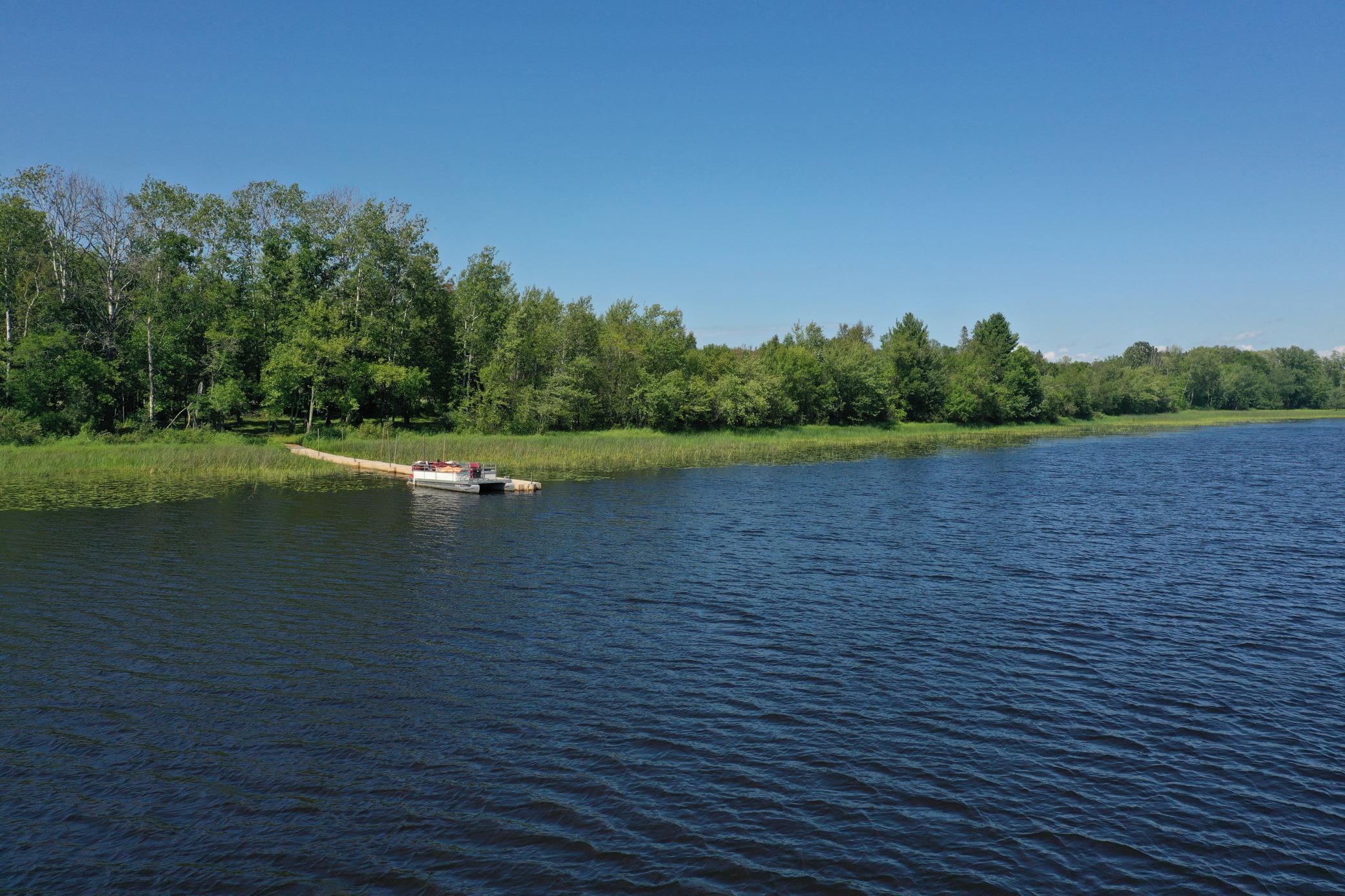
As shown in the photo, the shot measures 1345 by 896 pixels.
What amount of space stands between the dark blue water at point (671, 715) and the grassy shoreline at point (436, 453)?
20033 mm

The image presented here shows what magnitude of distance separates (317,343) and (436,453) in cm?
1624

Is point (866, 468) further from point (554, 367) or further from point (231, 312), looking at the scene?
point (231, 312)

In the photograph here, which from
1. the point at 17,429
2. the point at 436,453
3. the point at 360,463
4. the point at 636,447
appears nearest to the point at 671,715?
the point at 360,463

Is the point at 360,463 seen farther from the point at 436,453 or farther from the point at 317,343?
the point at 317,343

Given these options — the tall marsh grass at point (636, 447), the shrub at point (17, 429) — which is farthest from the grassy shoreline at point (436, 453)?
the shrub at point (17, 429)

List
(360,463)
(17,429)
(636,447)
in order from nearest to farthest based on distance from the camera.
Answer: (17,429) < (360,463) < (636,447)

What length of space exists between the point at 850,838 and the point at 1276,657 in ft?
42.1

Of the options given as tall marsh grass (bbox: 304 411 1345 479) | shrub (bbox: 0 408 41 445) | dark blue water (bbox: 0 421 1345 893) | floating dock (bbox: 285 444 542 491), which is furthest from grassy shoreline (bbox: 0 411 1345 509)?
dark blue water (bbox: 0 421 1345 893)

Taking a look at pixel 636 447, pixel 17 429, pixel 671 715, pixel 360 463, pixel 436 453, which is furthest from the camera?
pixel 636 447

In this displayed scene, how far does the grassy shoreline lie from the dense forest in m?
3.92

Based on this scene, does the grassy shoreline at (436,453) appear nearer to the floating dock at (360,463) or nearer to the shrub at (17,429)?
the floating dock at (360,463)

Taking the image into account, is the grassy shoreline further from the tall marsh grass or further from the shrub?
the shrub

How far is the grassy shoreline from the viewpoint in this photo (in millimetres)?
48156

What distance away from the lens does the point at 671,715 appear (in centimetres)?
1422
